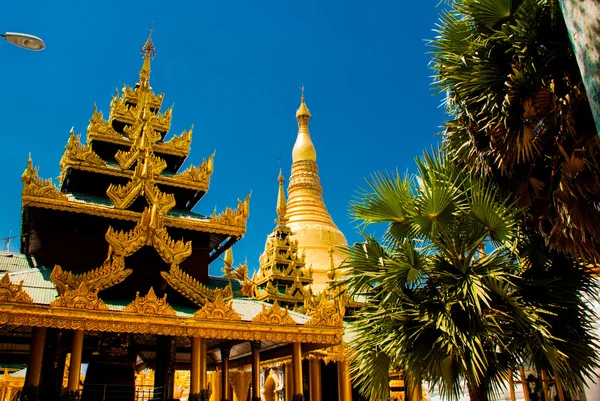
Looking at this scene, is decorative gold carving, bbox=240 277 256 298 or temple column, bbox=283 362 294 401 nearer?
decorative gold carving, bbox=240 277 256 298

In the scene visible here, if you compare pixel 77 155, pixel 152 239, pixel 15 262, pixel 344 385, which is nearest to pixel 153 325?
pixel 152 239

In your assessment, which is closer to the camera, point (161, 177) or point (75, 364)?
point (75, 364)

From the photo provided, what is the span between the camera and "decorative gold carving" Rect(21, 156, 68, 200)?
11.1m

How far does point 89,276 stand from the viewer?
9797 millimetres

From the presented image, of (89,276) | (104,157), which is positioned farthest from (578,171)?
(104,157)

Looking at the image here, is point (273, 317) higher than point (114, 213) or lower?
lower

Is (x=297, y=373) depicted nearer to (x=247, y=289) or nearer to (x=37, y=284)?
(x=247, y=289)

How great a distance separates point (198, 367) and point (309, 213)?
2510 cm

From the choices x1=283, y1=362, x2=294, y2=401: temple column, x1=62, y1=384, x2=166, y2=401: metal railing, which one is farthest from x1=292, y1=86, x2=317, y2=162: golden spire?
x1=62, y1=384, x2=166, y2=401: metal railing

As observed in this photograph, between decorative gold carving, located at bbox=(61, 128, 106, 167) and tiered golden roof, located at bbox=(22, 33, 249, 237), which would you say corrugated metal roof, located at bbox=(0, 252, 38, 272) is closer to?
tiered golden roof, located at bbox=(22, 33, 249, 237)

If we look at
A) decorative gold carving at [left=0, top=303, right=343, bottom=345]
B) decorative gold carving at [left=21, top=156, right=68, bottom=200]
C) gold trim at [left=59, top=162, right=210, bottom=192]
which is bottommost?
decorative gold carving at [left=0, top=303, right=343, bottom=345]

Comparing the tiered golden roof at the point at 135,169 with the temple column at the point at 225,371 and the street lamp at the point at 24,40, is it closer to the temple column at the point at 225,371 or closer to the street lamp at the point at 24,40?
the temple column at the point at 225,371

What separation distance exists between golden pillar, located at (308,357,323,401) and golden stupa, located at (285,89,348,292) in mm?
10142

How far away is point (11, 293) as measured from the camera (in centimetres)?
891
